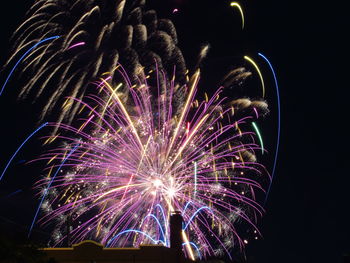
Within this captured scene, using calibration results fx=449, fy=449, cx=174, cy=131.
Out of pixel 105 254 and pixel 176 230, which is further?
pixel 176 230

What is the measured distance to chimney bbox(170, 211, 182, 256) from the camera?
2862 centimetres

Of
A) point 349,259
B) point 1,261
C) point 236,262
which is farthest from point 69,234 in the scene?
point 236,262

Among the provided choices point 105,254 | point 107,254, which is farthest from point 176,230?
point 105,254

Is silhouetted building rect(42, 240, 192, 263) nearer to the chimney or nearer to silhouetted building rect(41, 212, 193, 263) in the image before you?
silhouetted building rect(41, 212, 193, 263)

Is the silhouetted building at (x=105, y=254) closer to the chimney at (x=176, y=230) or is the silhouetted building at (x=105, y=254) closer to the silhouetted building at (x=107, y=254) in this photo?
the silhouetted building at (x=107, y=254)

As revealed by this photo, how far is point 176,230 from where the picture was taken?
2939cm

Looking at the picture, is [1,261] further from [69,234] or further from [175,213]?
[69,234]

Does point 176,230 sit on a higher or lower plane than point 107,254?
lower

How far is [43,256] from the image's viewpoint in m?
19.3

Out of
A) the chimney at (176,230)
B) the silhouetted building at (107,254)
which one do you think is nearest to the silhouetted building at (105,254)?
the silhouetted building at (107,254)

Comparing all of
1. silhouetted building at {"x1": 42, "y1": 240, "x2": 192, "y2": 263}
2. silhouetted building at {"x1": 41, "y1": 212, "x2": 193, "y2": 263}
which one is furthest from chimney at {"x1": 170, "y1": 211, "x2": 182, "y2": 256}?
silhouetted building at {"x1": 42, "y1": 240, "x2": 192, "y2": 263}

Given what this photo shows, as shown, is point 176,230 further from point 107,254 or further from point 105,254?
point 105,254

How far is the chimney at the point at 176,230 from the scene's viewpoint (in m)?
28.6

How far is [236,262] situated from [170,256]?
36.7m
